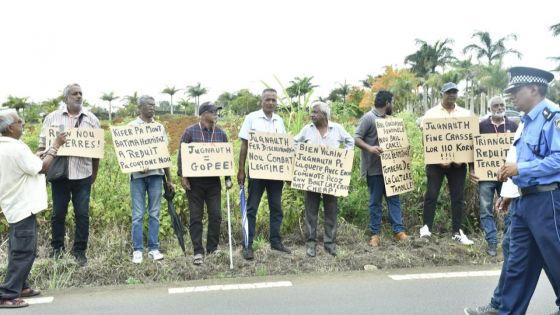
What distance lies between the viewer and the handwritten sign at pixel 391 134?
7270 millimetres

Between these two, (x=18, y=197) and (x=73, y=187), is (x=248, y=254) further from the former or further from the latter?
(x=18, y=197)

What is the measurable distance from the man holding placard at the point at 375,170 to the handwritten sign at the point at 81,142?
311 cm

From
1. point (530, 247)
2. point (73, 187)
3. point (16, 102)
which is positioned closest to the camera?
point (530, 247)

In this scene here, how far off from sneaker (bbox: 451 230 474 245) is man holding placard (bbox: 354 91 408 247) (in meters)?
0.62

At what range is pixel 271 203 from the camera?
6980 millimetres

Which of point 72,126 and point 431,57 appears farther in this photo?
Answer: point 431,57

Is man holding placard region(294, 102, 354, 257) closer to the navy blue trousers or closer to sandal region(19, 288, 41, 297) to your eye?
the navy blue trousers

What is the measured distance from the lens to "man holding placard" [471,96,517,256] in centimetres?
688

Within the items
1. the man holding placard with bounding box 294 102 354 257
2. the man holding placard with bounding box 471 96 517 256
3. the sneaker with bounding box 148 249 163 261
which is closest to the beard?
the man holding placard with bounding box 471 96 517 256

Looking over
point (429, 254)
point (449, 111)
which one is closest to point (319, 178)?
point (429, 254)

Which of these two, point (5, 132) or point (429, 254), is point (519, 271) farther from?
point (5, 132)

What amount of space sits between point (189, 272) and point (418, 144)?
414 centimetres

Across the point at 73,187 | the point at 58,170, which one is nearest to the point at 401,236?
the point at 73,187

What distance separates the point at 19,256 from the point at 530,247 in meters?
4.35
